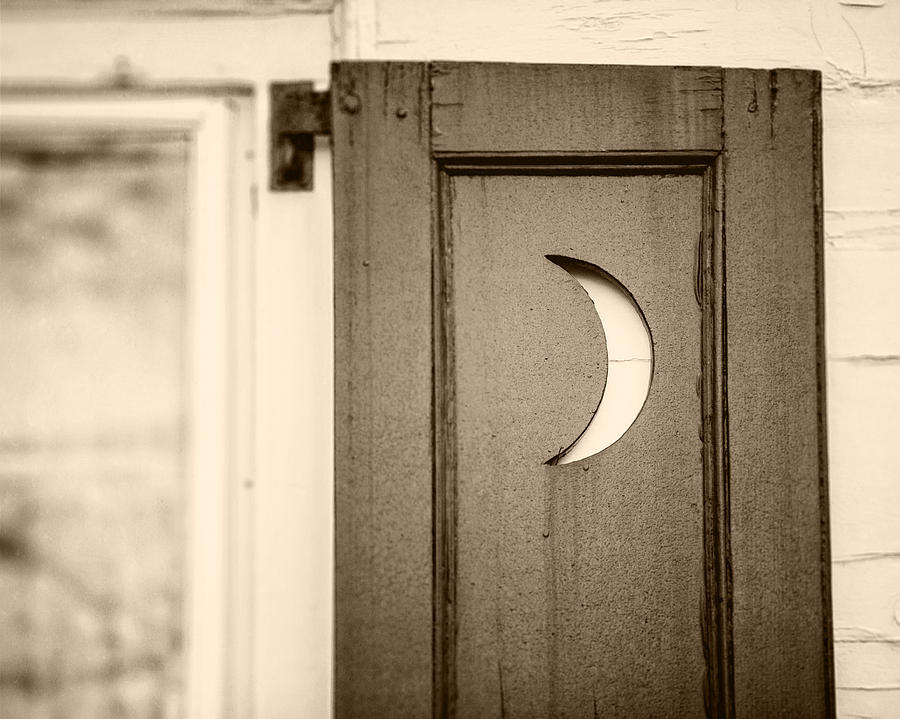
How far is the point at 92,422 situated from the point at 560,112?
2.62 ft

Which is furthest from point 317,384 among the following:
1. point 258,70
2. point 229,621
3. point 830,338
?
point 830,338

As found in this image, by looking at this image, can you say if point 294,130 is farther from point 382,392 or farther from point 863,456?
point 863,456

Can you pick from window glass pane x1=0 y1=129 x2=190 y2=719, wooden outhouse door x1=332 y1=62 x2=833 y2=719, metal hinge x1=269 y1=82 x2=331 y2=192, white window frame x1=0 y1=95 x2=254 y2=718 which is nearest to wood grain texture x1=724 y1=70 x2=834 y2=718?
wooden outhouse door x1=332 y1=62 x2=833 y2=719

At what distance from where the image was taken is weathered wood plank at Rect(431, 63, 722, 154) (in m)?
0.89

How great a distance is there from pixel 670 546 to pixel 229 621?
24.6 inches

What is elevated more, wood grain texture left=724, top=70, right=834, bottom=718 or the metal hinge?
the metal hinge

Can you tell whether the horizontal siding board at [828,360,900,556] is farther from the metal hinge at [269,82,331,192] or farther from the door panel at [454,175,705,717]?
the metal hinge at [269,82,331,192]

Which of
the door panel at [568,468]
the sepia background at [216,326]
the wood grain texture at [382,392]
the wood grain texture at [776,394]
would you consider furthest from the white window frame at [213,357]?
the wood grain texture at [776,394]

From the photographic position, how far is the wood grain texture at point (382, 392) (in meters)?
0.85

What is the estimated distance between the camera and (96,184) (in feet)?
3.42

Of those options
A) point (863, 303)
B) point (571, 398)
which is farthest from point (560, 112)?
point (863, 303)

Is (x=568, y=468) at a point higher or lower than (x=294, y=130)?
lower

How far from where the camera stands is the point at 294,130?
99 cm

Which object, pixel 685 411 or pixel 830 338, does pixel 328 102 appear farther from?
pixel 830 338
